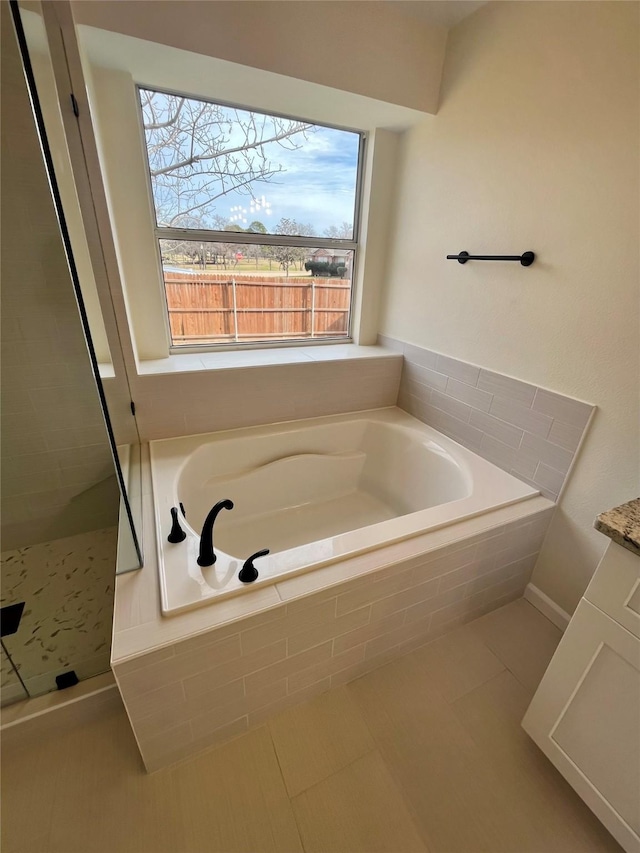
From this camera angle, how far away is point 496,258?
150 centimetres

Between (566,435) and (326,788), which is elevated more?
(566,435)

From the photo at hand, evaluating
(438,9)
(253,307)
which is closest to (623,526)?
(253,307)

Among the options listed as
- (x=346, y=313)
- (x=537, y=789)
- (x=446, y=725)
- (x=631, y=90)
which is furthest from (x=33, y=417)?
(x=631, y=90)

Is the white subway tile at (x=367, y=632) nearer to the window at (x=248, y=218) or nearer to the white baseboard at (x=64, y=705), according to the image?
the white baseboard at (x=64, y=705)

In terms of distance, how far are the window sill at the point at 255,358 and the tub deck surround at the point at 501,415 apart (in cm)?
30

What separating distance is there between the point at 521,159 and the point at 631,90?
0.36m

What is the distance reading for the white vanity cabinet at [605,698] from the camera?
81cm

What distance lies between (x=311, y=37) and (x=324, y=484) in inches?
77.6

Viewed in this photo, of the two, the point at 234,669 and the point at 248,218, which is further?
the point at 248,218

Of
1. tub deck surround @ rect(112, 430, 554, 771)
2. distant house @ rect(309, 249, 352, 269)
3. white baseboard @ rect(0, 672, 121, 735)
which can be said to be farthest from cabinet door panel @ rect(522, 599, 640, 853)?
distant house @ rect(309, 249, 352, 269)

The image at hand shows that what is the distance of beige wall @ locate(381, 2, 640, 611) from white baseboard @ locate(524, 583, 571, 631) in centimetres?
4

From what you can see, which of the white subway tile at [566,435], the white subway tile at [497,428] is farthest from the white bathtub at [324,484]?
the white subway tile at [566,435]

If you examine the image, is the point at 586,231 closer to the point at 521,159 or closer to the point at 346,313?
the point at 521,159

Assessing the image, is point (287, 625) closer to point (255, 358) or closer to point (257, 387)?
point (257, 387)
